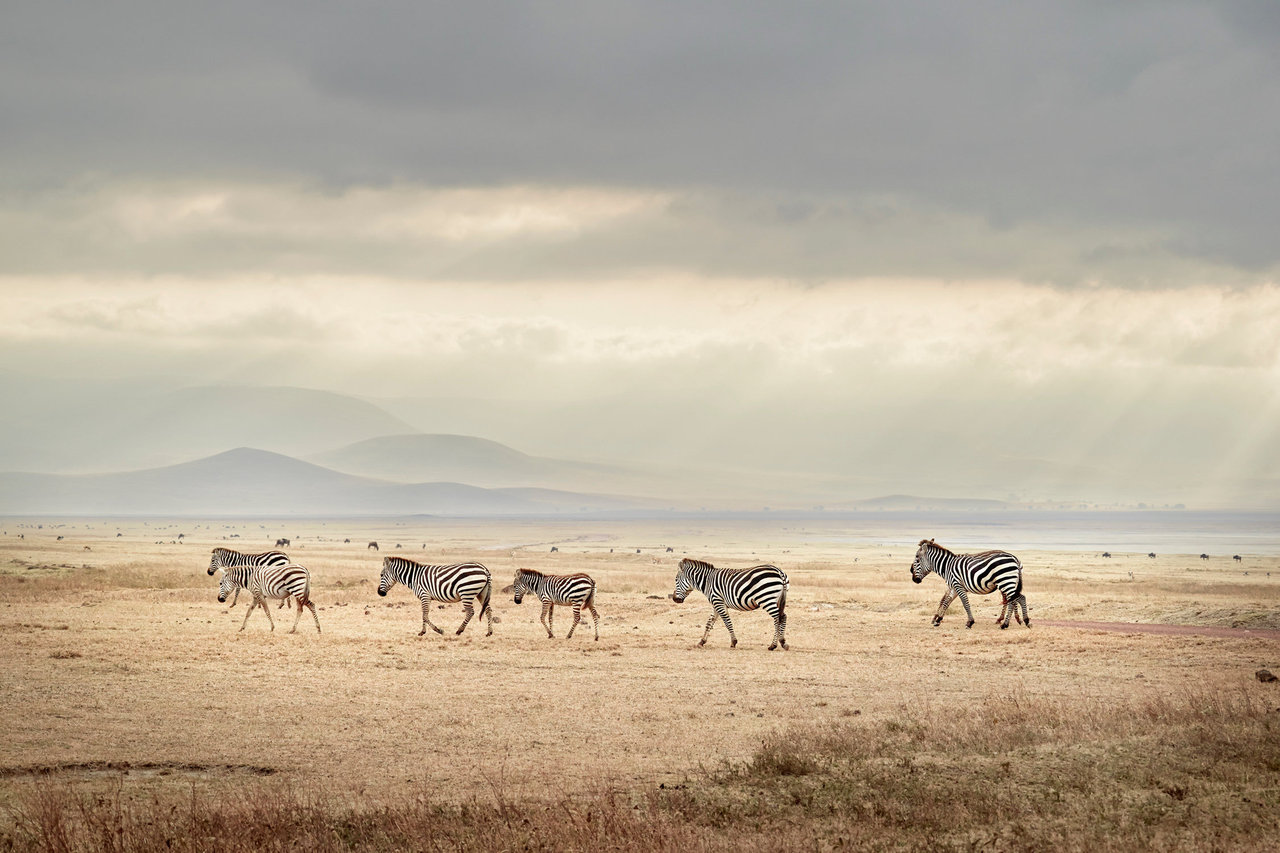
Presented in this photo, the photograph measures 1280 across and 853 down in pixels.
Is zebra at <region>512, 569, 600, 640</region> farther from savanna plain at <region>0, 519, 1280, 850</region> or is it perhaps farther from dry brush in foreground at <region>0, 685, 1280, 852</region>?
dry brush in foreground at <region>0, 685, 1280, 852</region>

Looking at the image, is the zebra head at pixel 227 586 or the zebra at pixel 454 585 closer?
the zebra at pixel 454 585

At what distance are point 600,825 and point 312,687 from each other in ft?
42.5

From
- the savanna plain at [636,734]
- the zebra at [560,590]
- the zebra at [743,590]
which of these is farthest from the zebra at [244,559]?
the zebra at [743,590]

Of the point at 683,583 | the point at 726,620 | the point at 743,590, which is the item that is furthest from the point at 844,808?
the point at 683,583

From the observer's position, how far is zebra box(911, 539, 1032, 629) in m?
35.5

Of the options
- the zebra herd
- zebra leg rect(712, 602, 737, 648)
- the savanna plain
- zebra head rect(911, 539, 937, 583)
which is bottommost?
the savanna plain

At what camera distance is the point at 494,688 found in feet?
76.6

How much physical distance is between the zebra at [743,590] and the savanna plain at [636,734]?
1.03m

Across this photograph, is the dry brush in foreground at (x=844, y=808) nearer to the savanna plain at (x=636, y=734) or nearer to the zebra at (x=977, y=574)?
the savanna plain at (x=636, y=734)

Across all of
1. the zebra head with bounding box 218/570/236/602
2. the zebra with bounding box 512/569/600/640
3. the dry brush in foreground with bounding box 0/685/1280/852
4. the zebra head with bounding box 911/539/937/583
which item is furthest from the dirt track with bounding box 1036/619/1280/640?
the zebra head with bounding box 218/570/236/602

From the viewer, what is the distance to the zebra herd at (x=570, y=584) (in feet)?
105

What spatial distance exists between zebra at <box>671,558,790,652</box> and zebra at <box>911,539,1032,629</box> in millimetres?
6991

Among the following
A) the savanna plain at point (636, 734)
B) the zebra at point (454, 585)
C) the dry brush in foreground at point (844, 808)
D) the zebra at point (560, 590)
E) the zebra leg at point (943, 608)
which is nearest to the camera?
the dry brush in foreground at point (844, 808)

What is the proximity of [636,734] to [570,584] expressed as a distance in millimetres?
15327
